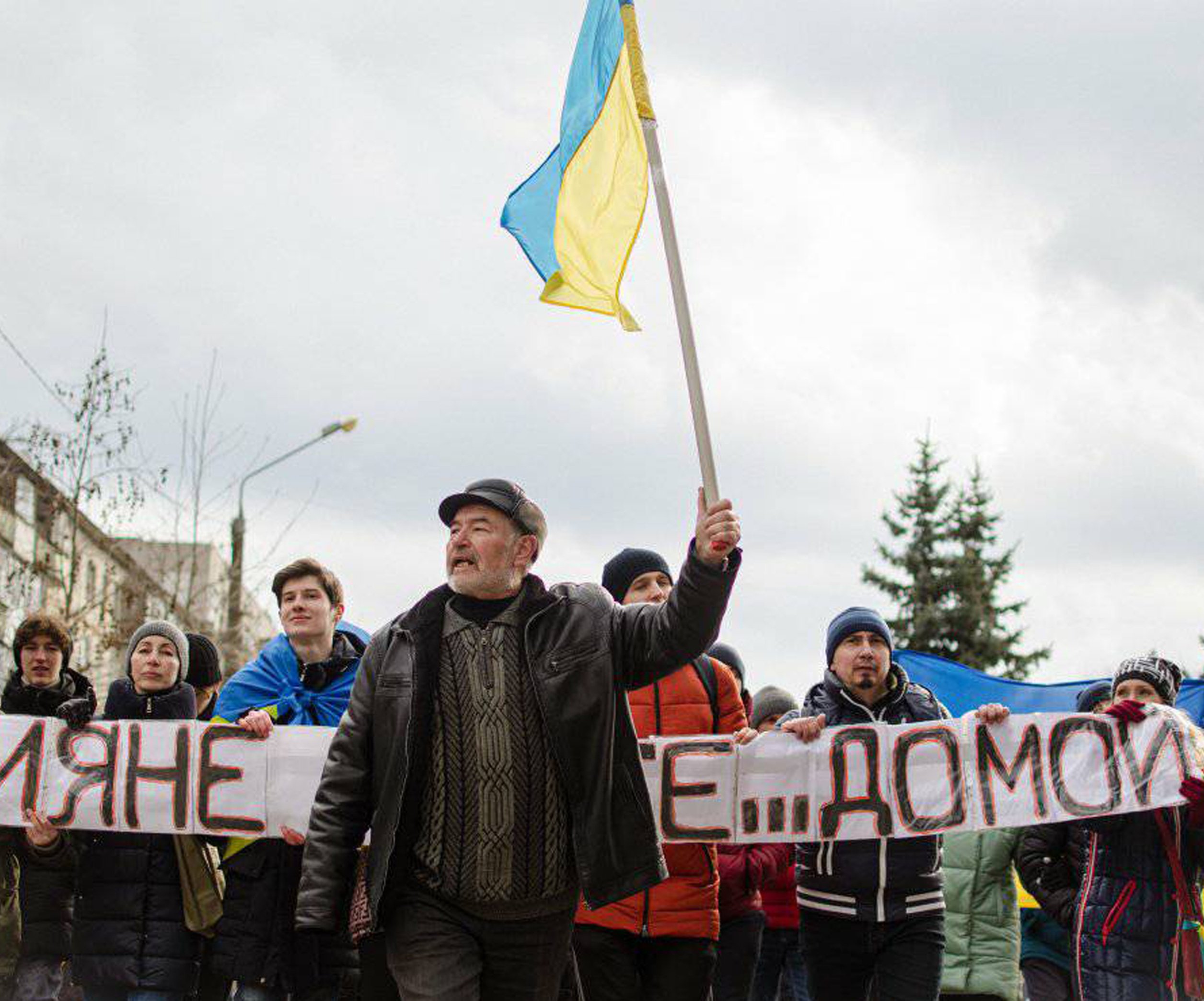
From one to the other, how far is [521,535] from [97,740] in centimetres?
305

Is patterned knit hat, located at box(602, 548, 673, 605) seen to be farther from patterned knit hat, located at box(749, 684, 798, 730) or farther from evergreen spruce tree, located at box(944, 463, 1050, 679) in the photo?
evergreen spruce tree, located at box(944, 463, 1050, 679)

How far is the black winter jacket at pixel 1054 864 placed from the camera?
6.98 meters

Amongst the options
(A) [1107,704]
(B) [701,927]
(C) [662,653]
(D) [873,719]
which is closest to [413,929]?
(C) [662,653]

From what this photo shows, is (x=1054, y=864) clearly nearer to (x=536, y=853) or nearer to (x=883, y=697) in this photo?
(x=883, y=697)

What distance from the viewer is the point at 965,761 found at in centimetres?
688

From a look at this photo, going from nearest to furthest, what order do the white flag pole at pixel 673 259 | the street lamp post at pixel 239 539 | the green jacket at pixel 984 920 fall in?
the white flag pole at pixel 673 259 < the green jacket at pixel 984 920 < the street lamp post at pixel 239 539

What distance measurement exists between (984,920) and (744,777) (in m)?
1.70

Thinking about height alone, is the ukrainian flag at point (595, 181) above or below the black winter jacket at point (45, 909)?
above

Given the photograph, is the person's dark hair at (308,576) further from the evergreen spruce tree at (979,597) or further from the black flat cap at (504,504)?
the evergreen spruce tree at (979,597)

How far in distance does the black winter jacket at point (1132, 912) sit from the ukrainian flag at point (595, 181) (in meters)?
3.23

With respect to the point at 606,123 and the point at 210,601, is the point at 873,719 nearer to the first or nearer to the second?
the point at 606,123

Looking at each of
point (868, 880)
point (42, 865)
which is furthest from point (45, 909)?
point (868, 880)

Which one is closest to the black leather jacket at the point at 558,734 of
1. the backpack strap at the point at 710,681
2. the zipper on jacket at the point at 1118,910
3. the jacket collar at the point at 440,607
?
the jacket collar at the point at 440,607

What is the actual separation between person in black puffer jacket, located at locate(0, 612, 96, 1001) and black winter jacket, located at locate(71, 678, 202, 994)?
274 millimetres
